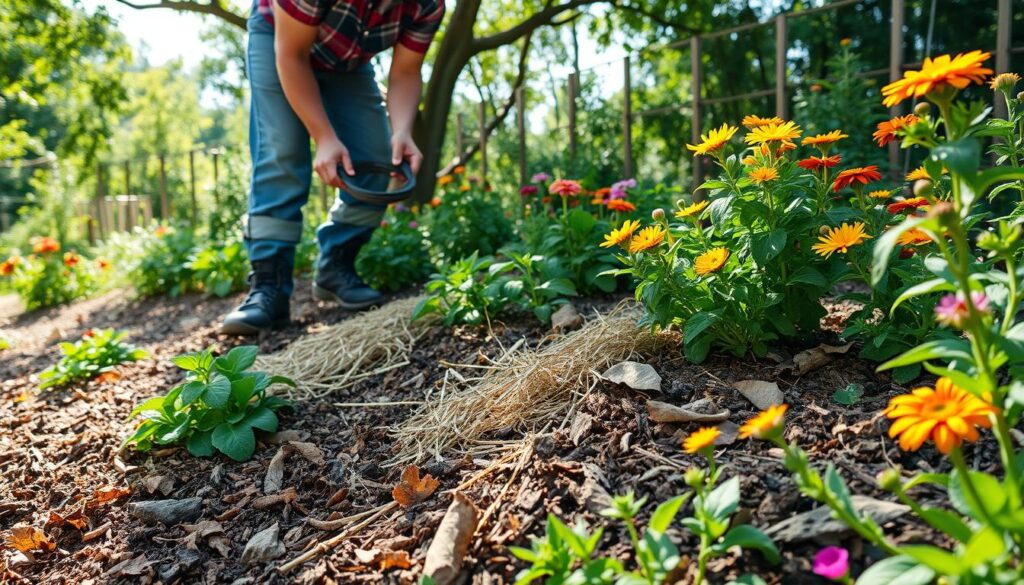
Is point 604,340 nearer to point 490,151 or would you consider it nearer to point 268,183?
point 268,183

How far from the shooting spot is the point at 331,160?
8.75 ft

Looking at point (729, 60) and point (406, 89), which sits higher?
point (729, 60)

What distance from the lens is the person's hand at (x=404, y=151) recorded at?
2.85 meters

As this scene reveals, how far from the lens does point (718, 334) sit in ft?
5.67

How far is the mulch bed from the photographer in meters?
1.26

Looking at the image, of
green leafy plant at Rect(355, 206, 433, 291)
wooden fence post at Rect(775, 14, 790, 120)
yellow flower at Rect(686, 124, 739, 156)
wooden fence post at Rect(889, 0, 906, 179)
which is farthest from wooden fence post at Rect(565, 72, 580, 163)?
yellow flower at Rect(686, 124, 739, 156)

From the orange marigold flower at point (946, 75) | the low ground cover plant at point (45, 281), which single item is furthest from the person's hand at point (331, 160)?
the low ground cover plant at point (45, 281)

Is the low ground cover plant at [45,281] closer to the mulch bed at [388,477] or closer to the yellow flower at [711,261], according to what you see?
the mulch bed at [388,477]

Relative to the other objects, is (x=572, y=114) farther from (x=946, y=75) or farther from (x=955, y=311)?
(x=955, y=311)

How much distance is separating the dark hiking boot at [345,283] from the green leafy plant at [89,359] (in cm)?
82

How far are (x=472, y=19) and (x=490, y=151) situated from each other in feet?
6.81

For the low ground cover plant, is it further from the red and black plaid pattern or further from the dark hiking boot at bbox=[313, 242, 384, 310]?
the red and black plaid pattern

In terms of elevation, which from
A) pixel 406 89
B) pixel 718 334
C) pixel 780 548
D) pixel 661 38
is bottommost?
pixel 780 548

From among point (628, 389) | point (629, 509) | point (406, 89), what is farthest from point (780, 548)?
point (406, 89)
